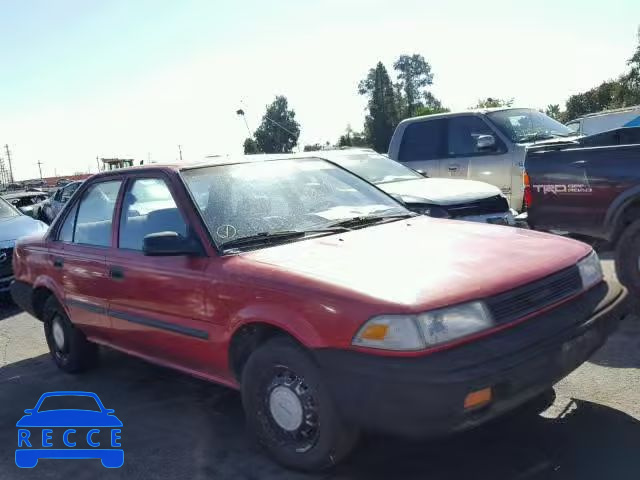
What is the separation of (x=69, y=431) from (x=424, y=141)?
7515mm

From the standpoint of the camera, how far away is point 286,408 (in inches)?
122

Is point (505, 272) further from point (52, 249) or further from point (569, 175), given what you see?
point (52, 249)

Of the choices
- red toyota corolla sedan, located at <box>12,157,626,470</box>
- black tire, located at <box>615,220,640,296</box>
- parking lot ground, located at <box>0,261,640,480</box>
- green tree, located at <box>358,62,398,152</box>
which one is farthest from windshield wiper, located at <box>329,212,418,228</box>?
green tree, located at <box>358,62,398,152</box>

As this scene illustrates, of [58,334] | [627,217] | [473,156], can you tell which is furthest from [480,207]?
[58,334]

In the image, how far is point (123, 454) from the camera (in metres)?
3.64

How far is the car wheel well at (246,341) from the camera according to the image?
326 cm

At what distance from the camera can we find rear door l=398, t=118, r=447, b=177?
9.89m

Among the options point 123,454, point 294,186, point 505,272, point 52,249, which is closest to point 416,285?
point 505,272

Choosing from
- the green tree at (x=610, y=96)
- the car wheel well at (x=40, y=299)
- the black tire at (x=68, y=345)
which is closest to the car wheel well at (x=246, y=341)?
the black tire at (x=68, y=345)

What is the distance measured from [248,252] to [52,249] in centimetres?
250

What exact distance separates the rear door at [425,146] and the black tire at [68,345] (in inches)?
248

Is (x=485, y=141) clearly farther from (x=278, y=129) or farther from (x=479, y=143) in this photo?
(x=278, y=129)

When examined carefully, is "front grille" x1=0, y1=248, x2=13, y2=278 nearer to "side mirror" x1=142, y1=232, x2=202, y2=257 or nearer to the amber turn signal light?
"side mirror" x1=142, y1=232, x2=202, y2=257

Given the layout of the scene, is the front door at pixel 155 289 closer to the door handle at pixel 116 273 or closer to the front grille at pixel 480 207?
the door handle at pixel 116 273
